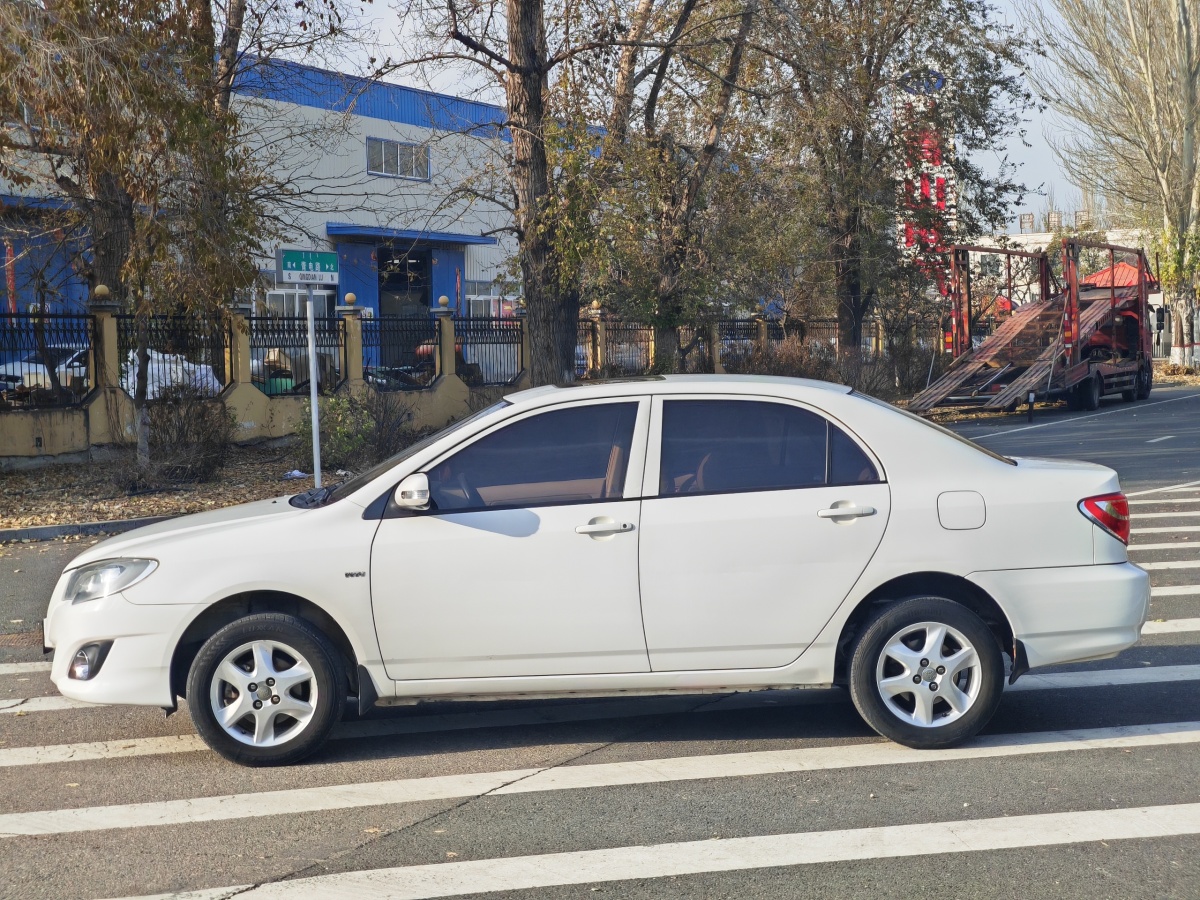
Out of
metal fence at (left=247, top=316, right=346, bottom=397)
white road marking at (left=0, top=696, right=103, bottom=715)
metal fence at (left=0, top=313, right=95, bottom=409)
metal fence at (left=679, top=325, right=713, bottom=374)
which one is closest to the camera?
white road marking at (left=0, top=696, right=103, bottom=715)

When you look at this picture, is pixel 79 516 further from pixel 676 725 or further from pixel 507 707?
pixel 676 725

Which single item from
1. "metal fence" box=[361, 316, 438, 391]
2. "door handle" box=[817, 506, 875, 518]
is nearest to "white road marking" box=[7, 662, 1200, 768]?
"door handle" box=[817, 506, 875, 518]

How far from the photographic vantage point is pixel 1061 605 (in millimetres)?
5598

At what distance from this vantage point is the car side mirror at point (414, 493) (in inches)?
215

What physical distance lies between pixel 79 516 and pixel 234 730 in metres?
9.78

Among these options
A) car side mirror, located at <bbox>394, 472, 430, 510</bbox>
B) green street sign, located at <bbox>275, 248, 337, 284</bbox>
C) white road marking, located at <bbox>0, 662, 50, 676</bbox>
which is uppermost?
green street sign, located at <bbox>275, 248, 337, 284</bbox>

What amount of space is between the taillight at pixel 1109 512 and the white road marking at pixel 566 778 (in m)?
0.96

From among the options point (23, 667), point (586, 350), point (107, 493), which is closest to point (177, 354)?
point (107, 493)

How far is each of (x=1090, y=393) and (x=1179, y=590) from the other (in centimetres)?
1941

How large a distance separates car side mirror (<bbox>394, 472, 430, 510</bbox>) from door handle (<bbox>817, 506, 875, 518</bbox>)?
5.69 feet

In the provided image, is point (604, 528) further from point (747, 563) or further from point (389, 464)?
point (389, 464)

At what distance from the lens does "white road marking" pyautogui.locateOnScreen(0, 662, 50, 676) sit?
296 inches

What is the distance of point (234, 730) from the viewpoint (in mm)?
5461

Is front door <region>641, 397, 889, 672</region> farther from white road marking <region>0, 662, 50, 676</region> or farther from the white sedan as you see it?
white road marking <region>0, 662, 50, 676</region>
